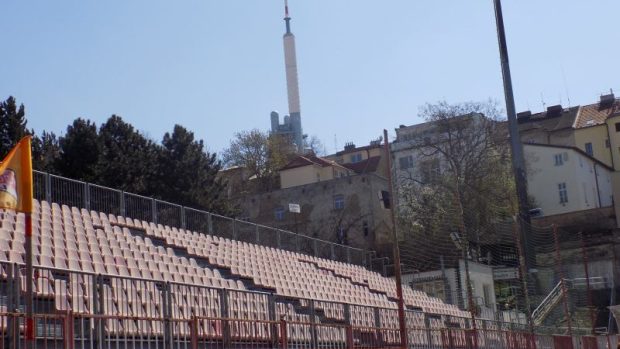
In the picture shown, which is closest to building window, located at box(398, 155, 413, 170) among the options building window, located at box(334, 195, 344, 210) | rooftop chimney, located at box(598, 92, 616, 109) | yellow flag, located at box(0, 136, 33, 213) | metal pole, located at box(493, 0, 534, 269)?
building window, located at box(334, 195, 344, 210)

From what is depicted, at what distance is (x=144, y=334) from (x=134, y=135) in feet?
116

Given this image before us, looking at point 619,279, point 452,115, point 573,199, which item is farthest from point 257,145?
point 619,279

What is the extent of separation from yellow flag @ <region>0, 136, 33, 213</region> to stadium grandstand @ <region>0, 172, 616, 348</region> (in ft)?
7.48

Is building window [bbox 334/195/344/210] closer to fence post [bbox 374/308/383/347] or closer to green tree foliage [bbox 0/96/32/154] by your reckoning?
green tree foliage [bbox 0/96/32/154]

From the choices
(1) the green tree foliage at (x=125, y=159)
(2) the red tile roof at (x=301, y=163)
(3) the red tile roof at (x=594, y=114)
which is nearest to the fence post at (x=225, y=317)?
(1) the green tree foliage at (x=125, y=159)

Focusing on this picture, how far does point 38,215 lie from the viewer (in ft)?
63.3

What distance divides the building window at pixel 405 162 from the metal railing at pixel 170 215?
1232 inches

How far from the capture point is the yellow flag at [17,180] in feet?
24.8

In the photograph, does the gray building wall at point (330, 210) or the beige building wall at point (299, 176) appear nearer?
the gray building wall at point (330, 210)

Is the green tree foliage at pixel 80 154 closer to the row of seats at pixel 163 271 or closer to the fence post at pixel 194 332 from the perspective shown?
the row of seats at pixel 163 271

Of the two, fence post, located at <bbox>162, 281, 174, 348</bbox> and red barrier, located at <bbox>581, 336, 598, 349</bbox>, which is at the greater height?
fence post, located at <bbox>162, 281, 174, 348</bbox>

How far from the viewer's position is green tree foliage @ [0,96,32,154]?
1457 inches

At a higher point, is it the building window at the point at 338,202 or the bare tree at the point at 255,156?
the bare tree at the point at 255,156

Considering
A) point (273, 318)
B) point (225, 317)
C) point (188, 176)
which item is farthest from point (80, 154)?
point (225, 317)
